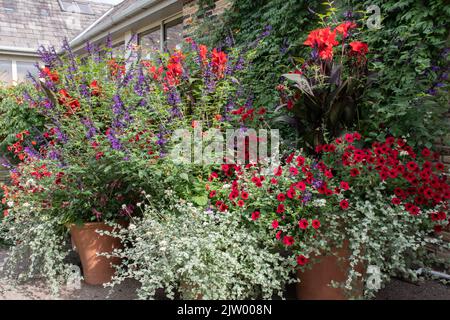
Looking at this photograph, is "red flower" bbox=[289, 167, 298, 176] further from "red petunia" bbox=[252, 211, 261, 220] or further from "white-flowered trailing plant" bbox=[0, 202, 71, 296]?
"white-flowered trailing plant" bbox=[0, 202, 71, 296]

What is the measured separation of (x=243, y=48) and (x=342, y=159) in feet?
8.47

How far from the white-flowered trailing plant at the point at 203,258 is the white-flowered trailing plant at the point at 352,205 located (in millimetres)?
135

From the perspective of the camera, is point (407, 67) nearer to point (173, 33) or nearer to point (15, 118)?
point (15, 118)

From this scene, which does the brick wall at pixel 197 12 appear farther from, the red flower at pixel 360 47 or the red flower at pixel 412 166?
the red flower at pixel 412 166

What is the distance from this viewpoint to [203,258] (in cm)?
246

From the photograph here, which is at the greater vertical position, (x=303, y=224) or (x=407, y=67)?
(x=407, y=67)

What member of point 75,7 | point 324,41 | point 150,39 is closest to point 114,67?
point 324,41

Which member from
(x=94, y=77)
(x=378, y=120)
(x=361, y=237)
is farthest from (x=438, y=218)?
(x=94, y=77)

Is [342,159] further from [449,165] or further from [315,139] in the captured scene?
[449,165]

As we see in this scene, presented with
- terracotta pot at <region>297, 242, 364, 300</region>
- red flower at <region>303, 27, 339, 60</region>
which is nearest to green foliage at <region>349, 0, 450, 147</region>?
red flower at <region>303, 27, 339, 60</region>

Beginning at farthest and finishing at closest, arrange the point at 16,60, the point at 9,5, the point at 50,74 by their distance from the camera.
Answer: the point at 9,5 → the point at 16,60 → the point at 50,74

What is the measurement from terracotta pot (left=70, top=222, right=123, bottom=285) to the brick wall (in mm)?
3473

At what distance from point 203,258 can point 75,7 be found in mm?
17444

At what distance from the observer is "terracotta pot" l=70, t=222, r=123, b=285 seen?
10.2 ft
